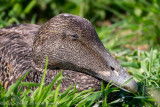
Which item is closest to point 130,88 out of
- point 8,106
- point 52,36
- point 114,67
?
point 114,67

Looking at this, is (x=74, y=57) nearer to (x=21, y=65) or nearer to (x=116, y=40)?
(x=21, y=65)

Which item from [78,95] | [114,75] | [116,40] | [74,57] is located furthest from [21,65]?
[116,40]

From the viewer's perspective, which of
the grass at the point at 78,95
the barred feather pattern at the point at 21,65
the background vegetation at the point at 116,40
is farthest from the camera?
the barred feather pattern at the point at 21,65

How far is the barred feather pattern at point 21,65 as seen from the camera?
9.48 ft

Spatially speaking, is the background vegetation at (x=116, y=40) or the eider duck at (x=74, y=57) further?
the eider duck at (x=74, y=57)

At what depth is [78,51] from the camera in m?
2.88

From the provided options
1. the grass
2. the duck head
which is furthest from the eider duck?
the grass

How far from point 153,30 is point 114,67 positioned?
116 inches

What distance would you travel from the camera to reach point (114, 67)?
2.82 metres

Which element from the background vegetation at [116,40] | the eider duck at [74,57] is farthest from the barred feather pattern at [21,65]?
the background vegetation at [116,40]

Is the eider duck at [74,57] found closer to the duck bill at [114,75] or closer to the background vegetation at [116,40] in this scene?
the duck bill at [114,75]

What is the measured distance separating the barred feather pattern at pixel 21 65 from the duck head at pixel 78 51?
0.08 metres

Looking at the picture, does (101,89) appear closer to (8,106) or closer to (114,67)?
(114,67)

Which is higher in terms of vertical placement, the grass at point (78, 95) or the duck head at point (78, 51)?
the duck head at point (78, 51)
